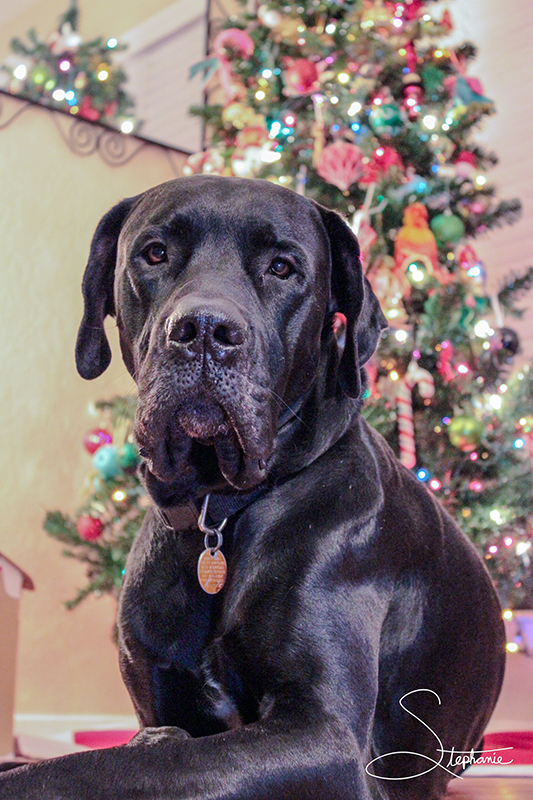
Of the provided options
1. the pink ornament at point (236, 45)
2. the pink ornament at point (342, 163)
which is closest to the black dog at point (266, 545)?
the pink ornament at point (342, 163)

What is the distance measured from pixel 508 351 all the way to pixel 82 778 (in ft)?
8.89

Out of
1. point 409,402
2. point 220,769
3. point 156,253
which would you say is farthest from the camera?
point 409,402

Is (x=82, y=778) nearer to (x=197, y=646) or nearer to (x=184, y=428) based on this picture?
(x=197, y=646)

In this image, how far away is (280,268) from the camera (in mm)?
1321

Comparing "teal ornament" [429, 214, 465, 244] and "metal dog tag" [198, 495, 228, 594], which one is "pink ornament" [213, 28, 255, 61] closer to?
"teal ornament" [429, 214, 465, 244]

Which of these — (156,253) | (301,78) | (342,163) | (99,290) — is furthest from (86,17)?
(156,253)

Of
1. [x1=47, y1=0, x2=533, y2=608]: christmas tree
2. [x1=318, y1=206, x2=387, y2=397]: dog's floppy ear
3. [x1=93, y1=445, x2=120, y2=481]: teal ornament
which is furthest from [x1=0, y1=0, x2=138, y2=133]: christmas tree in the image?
[x1=318, y1=206, x2=387, y2=397]: dog's floppy ear

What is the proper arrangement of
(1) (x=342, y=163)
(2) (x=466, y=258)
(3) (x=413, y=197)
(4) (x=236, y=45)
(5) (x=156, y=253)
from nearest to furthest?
(5) (x=156, y=253) → (1) (x=342, y=163) → (3) (x=413, y=197) → (2) (x=466, y=258) → (4) (x=236, y=45)

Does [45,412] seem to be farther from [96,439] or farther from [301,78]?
[301,78]

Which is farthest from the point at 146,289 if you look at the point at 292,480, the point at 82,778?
the point at 82,778

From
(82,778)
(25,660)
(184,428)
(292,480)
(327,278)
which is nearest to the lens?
(82,778)

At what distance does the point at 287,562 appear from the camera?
119 centimetres

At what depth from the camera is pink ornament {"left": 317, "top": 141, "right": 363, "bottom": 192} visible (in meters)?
3.04

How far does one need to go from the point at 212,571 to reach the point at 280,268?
50 cm
